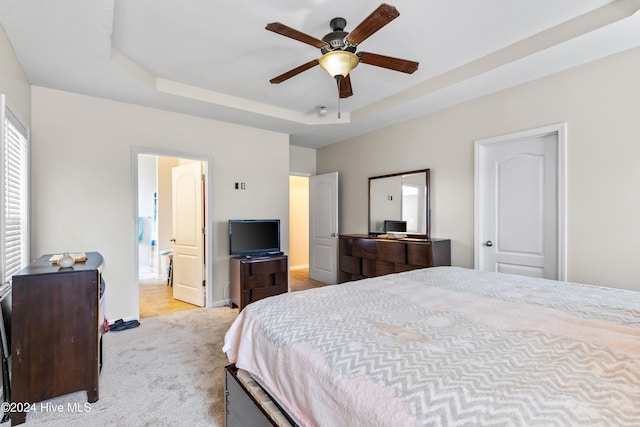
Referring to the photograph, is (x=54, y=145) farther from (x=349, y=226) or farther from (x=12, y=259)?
(x=349, y=226)

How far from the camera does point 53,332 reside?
195 cm

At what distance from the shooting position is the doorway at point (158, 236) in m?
4.26

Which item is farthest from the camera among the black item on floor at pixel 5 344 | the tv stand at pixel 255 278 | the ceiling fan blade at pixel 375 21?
the tv stand at pixel 255 278

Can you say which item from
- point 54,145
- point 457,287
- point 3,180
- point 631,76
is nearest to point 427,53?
point 631,76

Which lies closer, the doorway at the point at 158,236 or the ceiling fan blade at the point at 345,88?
the ceiling fan blade at the point at 345,88

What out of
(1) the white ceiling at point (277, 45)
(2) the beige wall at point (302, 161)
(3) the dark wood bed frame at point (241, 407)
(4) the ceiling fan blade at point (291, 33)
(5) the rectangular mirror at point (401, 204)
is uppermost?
(1) the white ceiling at point (277, 45)

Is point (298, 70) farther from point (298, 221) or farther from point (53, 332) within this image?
point (298, 221)

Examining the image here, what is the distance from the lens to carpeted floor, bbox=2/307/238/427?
1.90m

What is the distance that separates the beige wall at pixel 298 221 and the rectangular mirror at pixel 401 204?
9.02ft

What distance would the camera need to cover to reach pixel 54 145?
10.4ft

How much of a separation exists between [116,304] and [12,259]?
49.0 inches

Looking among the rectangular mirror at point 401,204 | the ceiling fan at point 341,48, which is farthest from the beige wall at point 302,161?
the ceiling fan at point 341,48

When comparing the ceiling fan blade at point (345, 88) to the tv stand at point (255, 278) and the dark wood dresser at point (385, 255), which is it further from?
the tv stand at point (255, 278)

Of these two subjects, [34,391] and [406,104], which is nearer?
[34,391]
